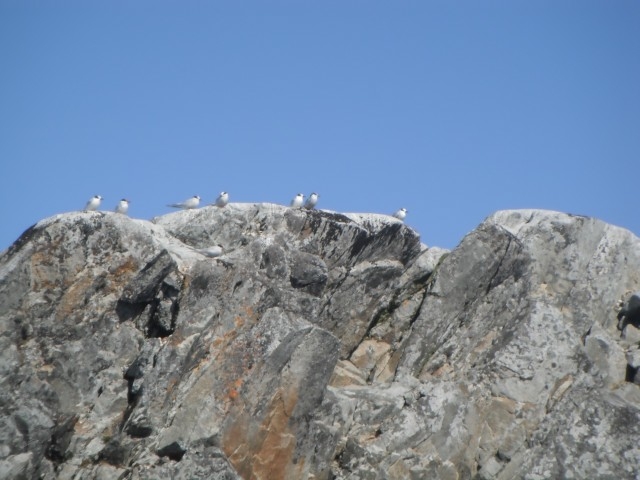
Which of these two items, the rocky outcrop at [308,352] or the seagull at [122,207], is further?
the seagull at [122,207]

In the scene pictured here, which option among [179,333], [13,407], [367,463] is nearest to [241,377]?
[179,333]

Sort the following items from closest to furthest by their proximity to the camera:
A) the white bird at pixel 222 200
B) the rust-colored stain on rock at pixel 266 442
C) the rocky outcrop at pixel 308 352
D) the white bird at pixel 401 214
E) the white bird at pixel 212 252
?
the rust-colored stain on rock at pixel 266 442, the rocky outcrop at pixel 308 352, the white bird at pixel 212 252, the white bird at pixel 222 200, the white bird at pixel 401 214

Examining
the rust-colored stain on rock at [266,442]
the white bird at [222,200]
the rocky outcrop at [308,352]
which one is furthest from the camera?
the white bird at [222,200]

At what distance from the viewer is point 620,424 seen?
28.3m

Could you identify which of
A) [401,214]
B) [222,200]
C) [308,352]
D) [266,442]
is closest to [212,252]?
[222,200]

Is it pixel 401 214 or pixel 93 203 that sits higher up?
pixel 401 214

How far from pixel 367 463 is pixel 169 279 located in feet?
24.5

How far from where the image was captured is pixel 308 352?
29.2m

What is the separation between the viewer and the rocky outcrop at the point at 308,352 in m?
27.6

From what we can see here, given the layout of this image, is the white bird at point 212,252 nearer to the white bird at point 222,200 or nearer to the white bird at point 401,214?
the white bird at point 222,200

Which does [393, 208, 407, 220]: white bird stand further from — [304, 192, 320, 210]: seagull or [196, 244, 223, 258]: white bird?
[196, 244, 223, 258]: white bird

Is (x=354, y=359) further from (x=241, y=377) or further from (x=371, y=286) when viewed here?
(x=241, y=377)

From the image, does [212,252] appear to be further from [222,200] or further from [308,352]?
[308,352]

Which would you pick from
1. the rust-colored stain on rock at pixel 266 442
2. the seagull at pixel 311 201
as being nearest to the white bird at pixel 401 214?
the seagull at pixel 311 201
